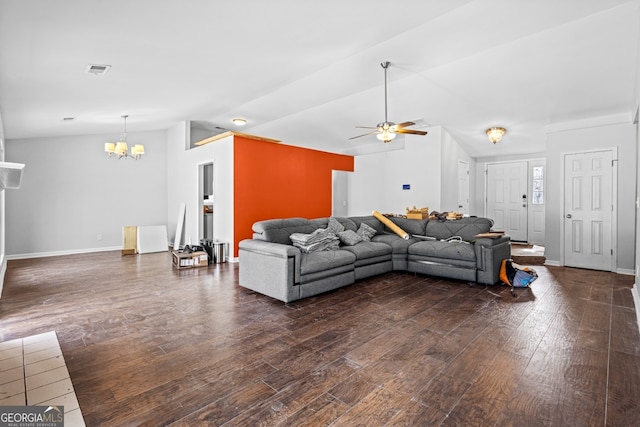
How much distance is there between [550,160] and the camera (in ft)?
18.9

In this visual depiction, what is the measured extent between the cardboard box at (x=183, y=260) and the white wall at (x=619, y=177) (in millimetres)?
6464

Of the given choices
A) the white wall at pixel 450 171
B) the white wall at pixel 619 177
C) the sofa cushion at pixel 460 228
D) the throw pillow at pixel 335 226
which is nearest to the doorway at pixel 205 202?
the throw pillow at pixel 335 226

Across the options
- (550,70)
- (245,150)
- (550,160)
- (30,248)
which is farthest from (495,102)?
(30,248)

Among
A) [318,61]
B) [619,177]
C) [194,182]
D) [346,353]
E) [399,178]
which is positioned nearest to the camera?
[346,353]

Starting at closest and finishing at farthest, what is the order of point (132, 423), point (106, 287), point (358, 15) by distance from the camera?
point (132, 423)
point (358, 15)
point (106, 287)

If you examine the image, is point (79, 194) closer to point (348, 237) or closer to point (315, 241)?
point (315, 241)

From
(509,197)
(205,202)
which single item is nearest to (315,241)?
(205,202)

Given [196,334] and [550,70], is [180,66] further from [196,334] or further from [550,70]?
[550,70]

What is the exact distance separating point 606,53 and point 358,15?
3253 millimetres

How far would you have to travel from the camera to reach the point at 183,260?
553cm

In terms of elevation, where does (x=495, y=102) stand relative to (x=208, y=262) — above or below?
above

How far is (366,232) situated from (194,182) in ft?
13.6

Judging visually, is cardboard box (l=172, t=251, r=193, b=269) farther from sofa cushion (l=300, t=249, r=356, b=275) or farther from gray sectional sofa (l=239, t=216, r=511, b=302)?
sofa cushion (l=300, t=249, r=356, b=275)

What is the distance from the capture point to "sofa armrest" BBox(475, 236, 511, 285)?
168 inches
